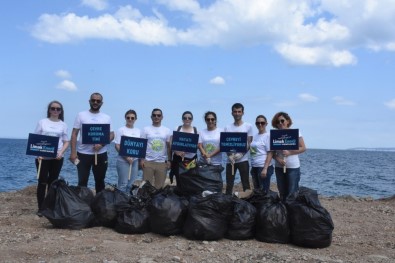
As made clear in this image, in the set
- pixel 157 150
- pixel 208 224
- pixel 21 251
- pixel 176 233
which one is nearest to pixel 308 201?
pixel 208 224

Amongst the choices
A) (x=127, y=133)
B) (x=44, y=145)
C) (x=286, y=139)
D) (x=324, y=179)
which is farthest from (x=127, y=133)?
(x=324, y=179)

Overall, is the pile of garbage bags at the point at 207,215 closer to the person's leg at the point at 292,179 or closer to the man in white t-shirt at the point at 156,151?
the person's leg at the point at 292,179

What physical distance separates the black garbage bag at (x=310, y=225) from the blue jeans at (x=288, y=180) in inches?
36.4

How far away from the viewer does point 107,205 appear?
262 inches

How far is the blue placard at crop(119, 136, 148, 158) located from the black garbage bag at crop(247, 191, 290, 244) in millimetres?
2457

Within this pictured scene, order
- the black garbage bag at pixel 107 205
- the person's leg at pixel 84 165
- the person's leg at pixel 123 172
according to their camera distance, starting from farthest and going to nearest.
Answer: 1. the person's leg at pixel 123 172
2. the person's leg at pixel 84 165
3. the black garbage bag at pixel 107 205

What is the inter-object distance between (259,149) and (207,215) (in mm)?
2074

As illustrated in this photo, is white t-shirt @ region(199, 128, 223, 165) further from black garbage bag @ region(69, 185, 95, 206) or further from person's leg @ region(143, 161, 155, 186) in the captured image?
black garbage bag @ region(69, 185, 95, 206)

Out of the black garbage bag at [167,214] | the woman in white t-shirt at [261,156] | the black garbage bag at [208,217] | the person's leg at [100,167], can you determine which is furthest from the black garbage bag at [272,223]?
the person's leg at [100,167]

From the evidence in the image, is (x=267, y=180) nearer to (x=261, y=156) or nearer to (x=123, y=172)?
(x=261, y=156)

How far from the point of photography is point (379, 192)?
→ 23.2 m

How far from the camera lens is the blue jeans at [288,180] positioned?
7039 millimetres

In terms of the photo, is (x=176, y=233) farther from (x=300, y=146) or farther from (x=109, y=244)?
(x=300, y=146)

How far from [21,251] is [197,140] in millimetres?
3496
